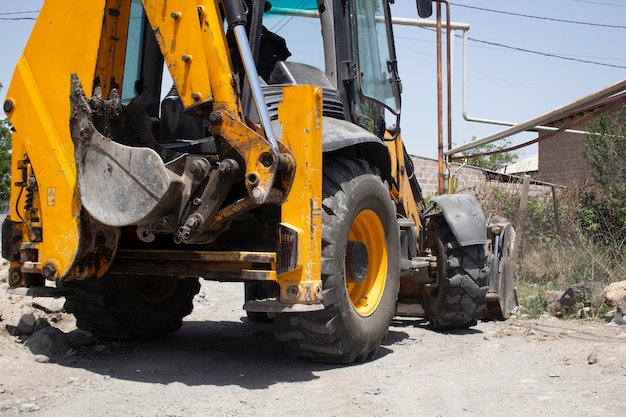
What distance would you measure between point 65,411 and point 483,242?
13.2 feet

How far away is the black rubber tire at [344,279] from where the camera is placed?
4.37 metres

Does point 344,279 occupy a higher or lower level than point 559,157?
lower

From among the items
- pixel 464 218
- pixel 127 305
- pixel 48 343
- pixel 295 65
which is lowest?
pixel 48 343

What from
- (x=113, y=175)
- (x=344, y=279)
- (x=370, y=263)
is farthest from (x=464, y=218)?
(x=113, y=175)

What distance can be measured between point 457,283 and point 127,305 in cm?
284

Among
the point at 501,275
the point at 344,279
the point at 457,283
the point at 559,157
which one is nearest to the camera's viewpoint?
the point at 344,279

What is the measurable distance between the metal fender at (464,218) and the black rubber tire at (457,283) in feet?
0.34

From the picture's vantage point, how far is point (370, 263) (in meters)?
5.16

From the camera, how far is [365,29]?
569 centimetres

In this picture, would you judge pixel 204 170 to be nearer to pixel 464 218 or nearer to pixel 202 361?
pixel 202 361

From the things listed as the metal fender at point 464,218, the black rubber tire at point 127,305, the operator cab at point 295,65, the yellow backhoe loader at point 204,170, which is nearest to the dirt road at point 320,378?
the black rubber tire at point 127,305

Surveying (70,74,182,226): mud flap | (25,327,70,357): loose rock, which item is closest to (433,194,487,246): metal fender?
(70,74,182,226): mud flap

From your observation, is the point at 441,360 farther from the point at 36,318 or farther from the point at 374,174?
the point at 36,318

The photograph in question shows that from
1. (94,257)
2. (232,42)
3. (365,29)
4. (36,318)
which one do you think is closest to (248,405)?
(94,257)
